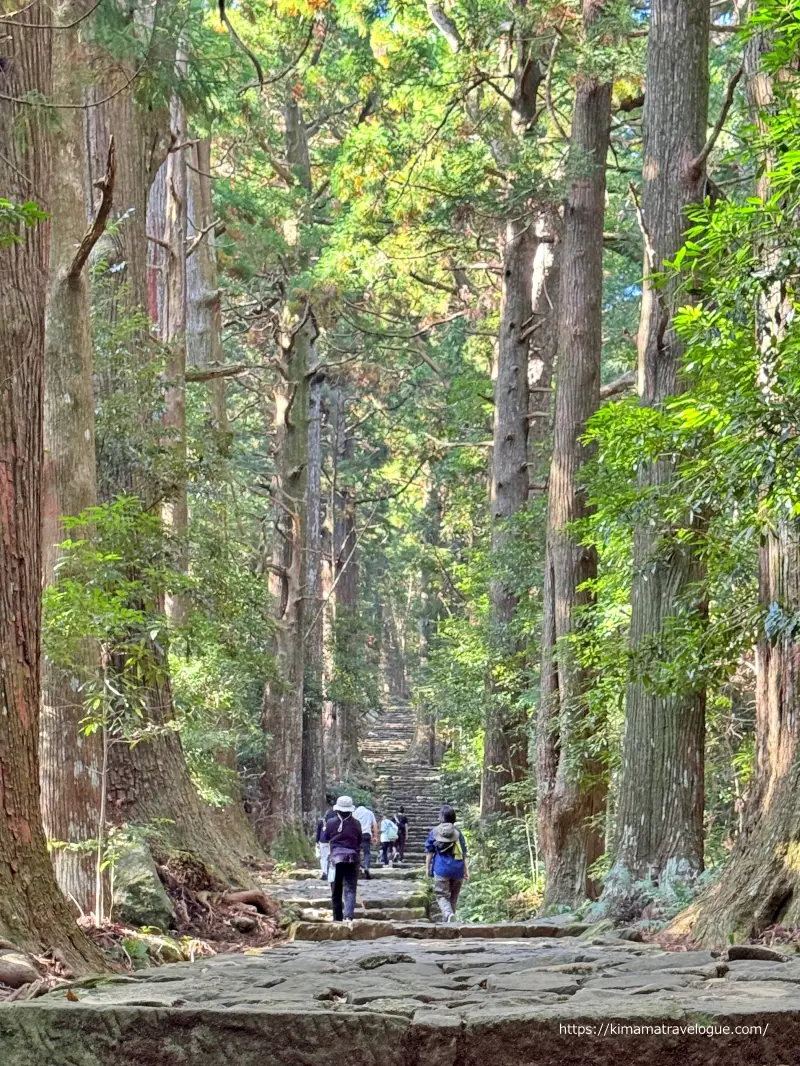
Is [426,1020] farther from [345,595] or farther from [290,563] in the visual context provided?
[345,595]

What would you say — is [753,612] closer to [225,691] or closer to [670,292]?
[670,292]

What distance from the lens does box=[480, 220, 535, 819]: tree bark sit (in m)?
19.1

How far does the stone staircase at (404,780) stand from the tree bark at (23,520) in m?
24.8

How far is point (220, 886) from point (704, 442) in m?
6.12

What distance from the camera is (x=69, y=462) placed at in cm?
959

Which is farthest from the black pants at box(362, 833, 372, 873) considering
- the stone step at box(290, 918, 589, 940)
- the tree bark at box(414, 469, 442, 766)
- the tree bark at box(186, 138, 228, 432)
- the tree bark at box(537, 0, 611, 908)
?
the tree bark at box(414, 469, 442, 766)

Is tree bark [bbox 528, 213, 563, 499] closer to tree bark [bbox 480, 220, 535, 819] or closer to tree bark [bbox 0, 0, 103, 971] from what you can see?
tree bark [bbox 480, 220, 535, 819]

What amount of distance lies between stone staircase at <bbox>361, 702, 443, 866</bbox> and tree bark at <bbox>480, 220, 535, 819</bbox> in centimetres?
1091

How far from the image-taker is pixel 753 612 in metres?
7.89

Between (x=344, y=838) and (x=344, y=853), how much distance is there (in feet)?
0.50

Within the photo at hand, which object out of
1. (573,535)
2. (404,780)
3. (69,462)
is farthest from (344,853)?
(404,780)

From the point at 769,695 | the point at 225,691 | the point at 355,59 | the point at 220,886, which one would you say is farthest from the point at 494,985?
the point at 355,59

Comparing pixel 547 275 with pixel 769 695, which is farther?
pixel 547 275

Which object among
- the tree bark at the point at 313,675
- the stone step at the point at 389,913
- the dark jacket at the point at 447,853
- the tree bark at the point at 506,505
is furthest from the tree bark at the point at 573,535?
the tree bark at the point at 313,675
